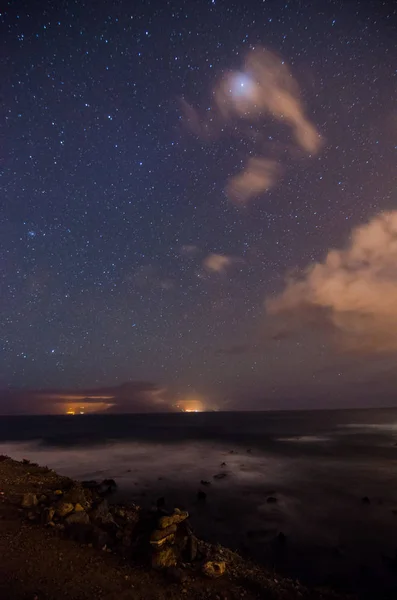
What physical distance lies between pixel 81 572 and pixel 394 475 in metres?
49.6

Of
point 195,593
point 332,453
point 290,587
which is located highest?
point 195,593

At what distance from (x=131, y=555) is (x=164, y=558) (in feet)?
4.49

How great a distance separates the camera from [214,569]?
1314 centimetres

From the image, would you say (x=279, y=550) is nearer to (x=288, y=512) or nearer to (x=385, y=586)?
(x=385, y=586)

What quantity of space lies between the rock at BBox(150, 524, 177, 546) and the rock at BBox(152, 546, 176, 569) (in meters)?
0.37

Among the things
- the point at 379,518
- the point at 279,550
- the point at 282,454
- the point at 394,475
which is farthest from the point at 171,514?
the point at 282,454

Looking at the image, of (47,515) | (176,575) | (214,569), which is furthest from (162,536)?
(47,515)

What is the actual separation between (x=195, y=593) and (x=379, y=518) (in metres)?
24.4

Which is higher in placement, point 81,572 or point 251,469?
point 81,572

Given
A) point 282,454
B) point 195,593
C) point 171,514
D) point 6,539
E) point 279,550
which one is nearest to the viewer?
point 195,593

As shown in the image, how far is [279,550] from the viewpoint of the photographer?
2209 centimetres

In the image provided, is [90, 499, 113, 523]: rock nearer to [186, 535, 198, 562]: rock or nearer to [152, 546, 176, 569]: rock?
[152, 546, 176, 569]: rock

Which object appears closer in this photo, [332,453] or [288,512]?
[288,512]

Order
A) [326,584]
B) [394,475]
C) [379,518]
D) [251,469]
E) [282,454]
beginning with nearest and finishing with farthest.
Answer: [326,584] < [379,518] < [394,475] < [251,469] < [282,454]
